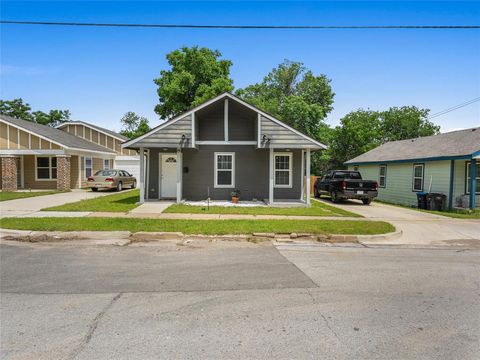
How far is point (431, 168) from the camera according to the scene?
60.8 ft

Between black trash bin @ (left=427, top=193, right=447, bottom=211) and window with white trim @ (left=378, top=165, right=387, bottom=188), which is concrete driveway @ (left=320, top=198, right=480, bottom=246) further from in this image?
window with white trim @ (left=378, top=165, right=387, bottom=188)

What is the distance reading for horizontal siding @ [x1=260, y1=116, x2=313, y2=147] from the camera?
51.1 feet

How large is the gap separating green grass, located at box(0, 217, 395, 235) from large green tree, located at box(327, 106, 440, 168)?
A: 93.3 feet

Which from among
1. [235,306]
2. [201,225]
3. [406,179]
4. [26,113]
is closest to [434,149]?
[406,179]

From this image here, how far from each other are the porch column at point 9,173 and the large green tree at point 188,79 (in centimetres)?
1711

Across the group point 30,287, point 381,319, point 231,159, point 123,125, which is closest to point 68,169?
point 231,159

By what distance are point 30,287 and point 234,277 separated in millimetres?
3199

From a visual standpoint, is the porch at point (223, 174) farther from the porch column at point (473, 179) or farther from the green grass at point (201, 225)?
the porch column at point (473, 179)

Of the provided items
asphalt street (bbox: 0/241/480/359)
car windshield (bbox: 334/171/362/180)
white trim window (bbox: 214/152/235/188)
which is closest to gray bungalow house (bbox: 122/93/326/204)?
white trim window (bbox: 214/152/235/188)

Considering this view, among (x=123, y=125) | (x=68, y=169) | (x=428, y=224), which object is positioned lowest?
(x=428, y=224)

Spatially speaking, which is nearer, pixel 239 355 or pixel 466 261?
pixel 239 355

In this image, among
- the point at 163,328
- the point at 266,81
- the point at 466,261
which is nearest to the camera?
the point at 163,328

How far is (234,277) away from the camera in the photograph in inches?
219

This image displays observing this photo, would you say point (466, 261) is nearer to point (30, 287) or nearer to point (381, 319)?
point (381, 319)
